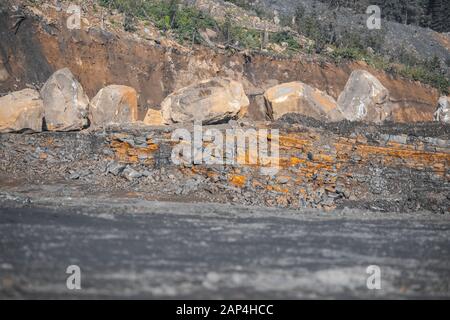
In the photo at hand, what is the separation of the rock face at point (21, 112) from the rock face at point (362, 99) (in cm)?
1102

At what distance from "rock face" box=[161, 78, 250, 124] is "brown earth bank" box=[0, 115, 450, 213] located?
1628mm

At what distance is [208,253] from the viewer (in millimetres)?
7473

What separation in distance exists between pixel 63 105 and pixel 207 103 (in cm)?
503

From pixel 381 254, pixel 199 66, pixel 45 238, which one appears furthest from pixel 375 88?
pixel 45 238

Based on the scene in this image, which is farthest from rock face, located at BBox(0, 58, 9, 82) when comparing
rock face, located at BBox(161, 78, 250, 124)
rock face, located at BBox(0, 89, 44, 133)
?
rock face, located at BBox(161, 78, 250, 124)

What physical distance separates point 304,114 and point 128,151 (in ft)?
19.5

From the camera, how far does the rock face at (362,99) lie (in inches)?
827

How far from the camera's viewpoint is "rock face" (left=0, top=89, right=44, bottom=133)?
1661cm

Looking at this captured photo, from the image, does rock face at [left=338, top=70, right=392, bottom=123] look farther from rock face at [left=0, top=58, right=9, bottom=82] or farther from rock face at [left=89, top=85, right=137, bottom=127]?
rock face at [left=0, top=58, right=9, bottom=82]

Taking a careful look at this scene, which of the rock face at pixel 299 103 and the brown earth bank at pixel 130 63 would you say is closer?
the rock face at pixel 299 103

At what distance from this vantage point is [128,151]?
14.8m
